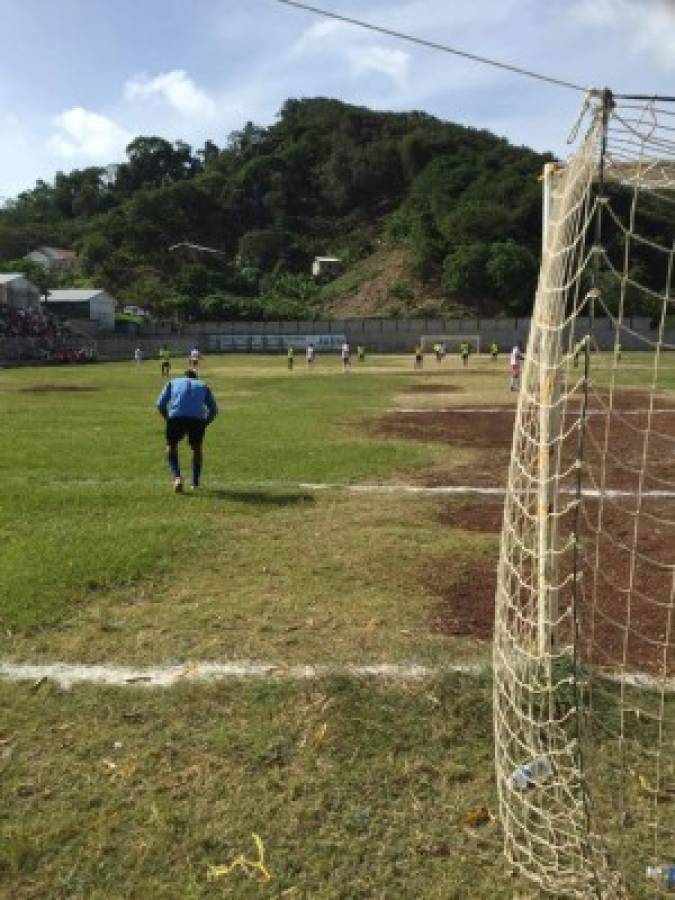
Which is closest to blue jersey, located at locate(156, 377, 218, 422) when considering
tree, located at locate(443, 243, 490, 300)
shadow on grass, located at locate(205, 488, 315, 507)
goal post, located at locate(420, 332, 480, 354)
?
shadow on grass, located at locate(205, 488, 315, 507)

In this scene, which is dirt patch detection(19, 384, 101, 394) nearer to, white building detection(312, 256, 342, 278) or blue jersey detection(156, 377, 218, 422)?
blue jersey detection(156, 377, 218, 422)

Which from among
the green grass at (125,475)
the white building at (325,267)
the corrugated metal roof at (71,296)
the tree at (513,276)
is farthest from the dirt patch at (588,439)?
the white building at (325,267)

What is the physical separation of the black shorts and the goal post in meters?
55.0

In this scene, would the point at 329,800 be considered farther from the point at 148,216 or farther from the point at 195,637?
the point at 148,216

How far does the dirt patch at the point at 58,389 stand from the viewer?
30750mm

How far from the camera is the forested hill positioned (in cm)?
9006

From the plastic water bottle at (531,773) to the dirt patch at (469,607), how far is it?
182cm

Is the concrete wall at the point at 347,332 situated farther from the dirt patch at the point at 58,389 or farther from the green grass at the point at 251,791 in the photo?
the green grass at the point at 251,791

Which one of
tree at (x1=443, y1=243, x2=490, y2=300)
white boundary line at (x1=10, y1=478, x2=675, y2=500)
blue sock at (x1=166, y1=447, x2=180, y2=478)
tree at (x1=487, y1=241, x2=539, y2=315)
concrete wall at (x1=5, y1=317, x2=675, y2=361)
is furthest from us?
tree at (x1=443, y1=243, x2=490, y2=300)

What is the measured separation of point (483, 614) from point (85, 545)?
4003 mm

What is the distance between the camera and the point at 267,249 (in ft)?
378

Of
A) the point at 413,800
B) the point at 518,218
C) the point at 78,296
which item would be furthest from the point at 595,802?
the point at 518,218

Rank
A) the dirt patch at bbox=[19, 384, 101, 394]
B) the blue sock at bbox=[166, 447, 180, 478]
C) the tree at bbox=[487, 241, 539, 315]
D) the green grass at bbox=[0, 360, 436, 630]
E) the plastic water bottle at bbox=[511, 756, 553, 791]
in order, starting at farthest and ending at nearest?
the tree at bbox=[487, 241, 539, 315], the dirt patch at bbox=[19, 384, 101, 394], the blue sock at bbox=[166, 447, 180, 478], the green grass at bbox=[0, 360, 436, 630], the plastic water bottle at bbox=[511, 756, 553, 791]

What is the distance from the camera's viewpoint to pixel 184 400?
36.2 ft
